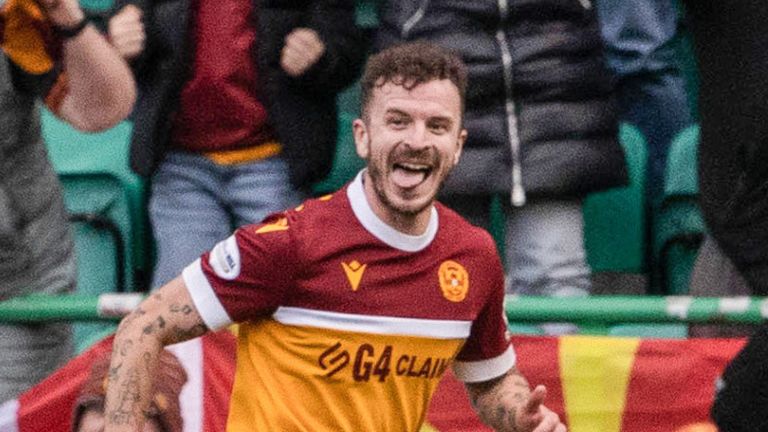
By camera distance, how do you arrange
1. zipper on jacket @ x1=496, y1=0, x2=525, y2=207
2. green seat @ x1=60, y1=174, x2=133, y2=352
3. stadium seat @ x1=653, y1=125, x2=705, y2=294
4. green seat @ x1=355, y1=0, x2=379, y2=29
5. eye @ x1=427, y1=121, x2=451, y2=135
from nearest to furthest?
eye @ x1=427, y1=121, x2=451, y2=135
zipper on jacket @ x1=496, y1=0, x2=525, y2=207
stadium seat @ x1=653, y1=125, x2=705, y2=294
green seat @ x1=60, y1=174, x2=133, y2=352
green seat @ x1=355, y1=0, x2=379, y2=29

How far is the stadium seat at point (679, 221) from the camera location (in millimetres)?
5754

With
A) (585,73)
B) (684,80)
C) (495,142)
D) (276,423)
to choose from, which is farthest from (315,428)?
(684,80)

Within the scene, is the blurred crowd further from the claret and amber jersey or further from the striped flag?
the claret and amber jersey

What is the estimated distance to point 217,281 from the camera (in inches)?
153

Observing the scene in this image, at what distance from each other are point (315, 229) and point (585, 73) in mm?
1592

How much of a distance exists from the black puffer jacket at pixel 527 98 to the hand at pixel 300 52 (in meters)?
0.28

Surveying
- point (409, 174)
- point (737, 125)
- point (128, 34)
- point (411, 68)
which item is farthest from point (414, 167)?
point (128, 34)

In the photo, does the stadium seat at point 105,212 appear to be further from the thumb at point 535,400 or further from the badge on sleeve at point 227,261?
the thumb at point 535,400

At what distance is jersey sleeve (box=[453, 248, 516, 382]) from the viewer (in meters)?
4.16

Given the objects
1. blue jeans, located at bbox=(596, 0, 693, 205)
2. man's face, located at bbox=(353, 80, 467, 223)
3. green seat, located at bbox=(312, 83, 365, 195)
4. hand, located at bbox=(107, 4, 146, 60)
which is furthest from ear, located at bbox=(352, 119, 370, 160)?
blue jeans, located at bbox=(596, 0, 693, 205)

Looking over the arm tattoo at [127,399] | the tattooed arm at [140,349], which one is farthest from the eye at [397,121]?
the arm tattoo at [127,399]

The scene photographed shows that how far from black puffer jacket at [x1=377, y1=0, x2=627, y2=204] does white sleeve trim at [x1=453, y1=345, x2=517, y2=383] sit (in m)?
0.93

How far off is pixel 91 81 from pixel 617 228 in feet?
7.35

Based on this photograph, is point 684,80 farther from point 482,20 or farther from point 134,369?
point 134,369
